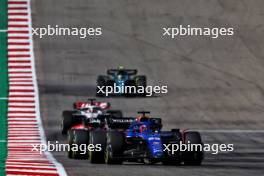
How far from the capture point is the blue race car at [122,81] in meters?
43.5

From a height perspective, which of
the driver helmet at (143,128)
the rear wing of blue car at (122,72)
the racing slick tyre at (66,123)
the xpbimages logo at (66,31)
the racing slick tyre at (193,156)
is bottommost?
the racing slick tyre at (193,156)

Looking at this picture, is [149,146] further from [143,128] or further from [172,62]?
[172,62]

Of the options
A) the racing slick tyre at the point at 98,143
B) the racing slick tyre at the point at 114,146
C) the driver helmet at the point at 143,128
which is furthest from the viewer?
the driver helmet at the point at 143,128

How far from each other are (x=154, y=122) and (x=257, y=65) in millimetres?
20529

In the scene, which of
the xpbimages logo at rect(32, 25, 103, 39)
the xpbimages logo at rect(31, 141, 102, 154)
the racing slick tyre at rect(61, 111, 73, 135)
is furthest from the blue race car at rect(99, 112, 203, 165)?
the xpbimages logo at rect(32, 25, 103, 39)

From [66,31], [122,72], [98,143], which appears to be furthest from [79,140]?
[66,31]

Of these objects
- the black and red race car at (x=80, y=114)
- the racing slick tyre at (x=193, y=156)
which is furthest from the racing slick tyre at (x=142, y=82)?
the racing slick tyre at (x=193, y=156)

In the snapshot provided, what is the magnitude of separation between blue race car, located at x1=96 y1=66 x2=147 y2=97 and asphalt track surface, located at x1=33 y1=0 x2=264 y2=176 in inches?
27.6

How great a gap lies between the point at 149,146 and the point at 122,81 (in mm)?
16995

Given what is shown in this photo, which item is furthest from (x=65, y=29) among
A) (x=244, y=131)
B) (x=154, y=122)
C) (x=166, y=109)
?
(x=154, y=122)

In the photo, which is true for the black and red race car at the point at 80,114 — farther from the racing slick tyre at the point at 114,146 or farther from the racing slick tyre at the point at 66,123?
the racing slick tyre at the point at 114,146

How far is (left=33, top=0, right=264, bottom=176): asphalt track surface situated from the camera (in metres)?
38.9

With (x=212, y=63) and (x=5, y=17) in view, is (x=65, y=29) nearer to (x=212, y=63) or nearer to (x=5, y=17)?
(x=5, y=17)

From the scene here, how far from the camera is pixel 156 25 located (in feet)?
177
